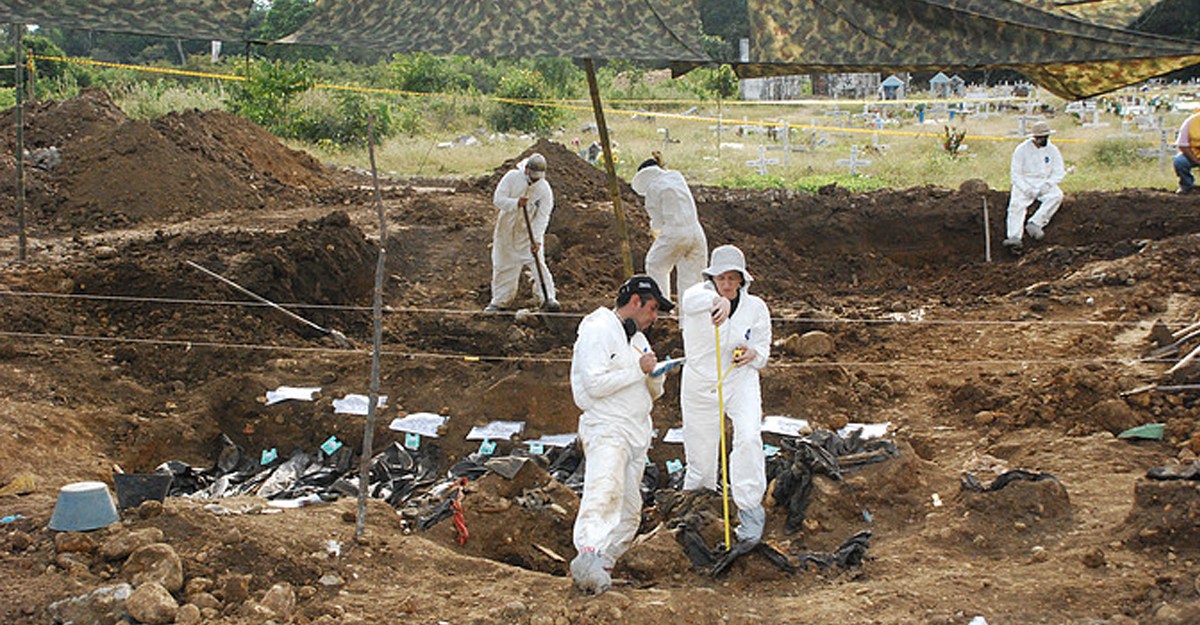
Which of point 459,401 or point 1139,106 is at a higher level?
point 1139,106

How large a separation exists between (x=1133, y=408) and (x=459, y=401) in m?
5.35

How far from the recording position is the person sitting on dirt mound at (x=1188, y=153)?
17.3 metres

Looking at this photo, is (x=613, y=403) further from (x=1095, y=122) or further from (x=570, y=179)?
(x=1095, y=122)

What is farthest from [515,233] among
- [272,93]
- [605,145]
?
[272,93]

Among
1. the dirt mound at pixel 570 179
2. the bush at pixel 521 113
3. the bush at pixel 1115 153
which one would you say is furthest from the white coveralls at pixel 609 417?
the bush at pixel 521 113

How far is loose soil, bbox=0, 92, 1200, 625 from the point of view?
6211mm

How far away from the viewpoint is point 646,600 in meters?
5.98

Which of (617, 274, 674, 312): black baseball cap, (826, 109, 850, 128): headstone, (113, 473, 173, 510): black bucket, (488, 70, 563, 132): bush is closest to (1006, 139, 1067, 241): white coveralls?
(617, 274, 674, 312): black baseball cap

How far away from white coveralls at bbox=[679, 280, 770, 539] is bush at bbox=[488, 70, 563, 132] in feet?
78.4

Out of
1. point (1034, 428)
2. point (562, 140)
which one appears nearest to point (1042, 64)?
point (1034, 428)

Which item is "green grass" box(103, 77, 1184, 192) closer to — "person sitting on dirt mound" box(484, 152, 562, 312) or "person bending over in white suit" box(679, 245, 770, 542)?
"person sitting on dirt mound" box(484, 152, 562, 312)

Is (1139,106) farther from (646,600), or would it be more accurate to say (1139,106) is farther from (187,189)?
(646,600)

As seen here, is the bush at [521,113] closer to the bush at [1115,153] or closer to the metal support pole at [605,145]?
the bush at [1115,153]

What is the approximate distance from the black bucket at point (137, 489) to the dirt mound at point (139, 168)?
35.0ft
